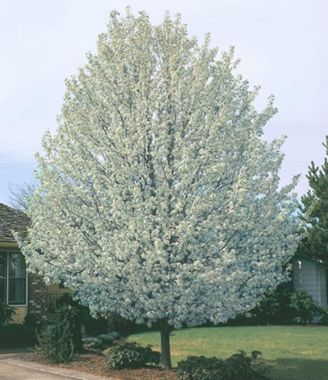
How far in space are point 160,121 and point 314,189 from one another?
57.2 ft

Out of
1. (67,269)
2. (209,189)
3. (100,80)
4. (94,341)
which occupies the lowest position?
(94,341)

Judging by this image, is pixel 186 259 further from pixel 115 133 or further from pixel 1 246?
pixel 1 246

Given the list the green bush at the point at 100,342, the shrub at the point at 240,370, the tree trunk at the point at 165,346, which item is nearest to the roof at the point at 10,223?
the green bush at the point at 100,342

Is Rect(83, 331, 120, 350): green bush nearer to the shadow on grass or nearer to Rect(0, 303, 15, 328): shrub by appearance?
Rect(0, 303, 15, 328): shrub

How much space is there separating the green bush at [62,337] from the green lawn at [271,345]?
8.43ft

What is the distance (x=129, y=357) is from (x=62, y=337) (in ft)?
8.06

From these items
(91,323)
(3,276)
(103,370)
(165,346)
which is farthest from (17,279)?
(165,346)

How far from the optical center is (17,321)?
22.6 meters

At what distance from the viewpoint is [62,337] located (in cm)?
1600

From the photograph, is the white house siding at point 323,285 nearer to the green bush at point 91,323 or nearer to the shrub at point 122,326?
the shrub at point 122,326

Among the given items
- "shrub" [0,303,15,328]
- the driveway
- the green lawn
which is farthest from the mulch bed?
"shrub" [0,303,15,328]

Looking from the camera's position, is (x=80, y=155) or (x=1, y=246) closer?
(x=80, y=155)

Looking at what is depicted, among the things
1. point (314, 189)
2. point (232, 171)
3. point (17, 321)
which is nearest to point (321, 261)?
point (314, 189)

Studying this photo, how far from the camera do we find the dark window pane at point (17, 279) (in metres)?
22.8
